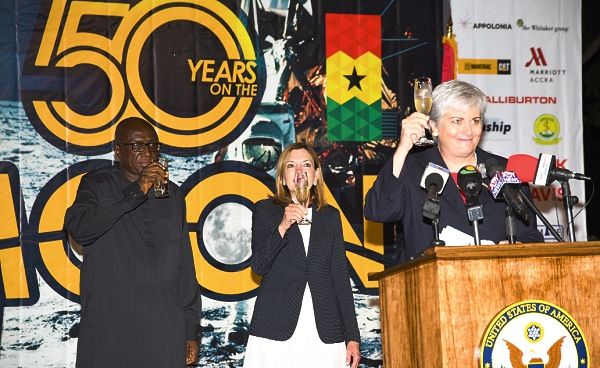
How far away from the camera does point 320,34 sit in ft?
21.1

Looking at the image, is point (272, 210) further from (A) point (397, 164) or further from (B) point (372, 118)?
(B) point (372, 118)

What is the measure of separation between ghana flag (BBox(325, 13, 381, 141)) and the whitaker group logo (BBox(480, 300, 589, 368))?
370 centimetres

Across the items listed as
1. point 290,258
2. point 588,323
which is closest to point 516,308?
point 588,323

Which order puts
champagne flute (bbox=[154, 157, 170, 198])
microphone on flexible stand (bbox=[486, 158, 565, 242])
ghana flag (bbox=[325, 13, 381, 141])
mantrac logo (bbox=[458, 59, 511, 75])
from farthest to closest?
1. mantrac logo (bbox=[458, 59, 511, 75])
2. ghana flag (bbox=[325, 13, 381, 141])
3. champagne flute (bbox=[154, 157, 170, 198])
4. microphone on flexible stand (bbox=[486, 158, 565, 242])

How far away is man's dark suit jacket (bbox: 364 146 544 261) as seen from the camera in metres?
3.58

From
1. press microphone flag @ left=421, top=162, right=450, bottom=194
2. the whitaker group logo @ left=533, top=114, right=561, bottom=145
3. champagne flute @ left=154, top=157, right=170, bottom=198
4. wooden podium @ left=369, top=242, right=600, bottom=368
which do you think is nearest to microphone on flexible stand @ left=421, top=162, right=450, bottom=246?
press microphone flag @ left=421, top=162, right=450, bottom=194

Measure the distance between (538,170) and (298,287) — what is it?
175cm

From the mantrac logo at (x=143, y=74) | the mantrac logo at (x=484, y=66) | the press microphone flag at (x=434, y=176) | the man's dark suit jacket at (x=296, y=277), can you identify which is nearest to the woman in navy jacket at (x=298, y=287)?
the man's dark suit jacket at (x=296, y=277)

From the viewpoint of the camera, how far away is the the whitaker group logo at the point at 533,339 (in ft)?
9.01

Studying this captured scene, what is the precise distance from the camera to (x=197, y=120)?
244 inches

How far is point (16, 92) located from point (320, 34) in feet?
7.35

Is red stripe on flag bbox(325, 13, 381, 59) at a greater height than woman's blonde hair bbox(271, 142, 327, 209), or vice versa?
red stripe on flag bbox(325, 13, 381, 59)

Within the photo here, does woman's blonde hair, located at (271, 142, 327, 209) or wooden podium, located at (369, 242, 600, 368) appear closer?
wooden podium, located at (369, 242, 600, 368)

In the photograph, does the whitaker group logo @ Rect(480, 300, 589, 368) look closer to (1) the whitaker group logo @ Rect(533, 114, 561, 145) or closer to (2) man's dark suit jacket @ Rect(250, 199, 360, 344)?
(2) man's dark suit jacket @ Rect(250, 199, 360, 344)
